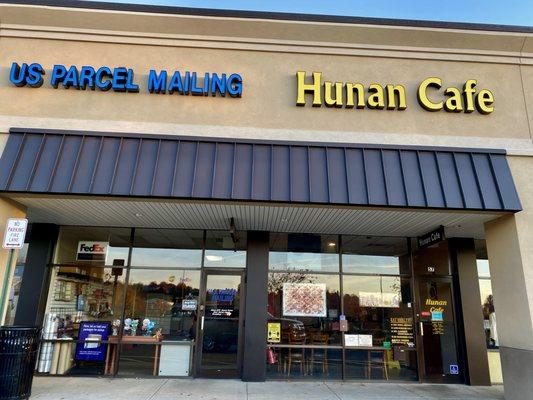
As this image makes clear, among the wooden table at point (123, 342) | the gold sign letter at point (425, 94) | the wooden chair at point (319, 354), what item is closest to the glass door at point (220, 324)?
the wooden table at point (123, 342)

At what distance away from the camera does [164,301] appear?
10672 millimetres

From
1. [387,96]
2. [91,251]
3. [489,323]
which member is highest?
[387,96]

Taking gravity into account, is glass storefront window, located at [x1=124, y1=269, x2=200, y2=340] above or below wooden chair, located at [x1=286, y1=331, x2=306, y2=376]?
above

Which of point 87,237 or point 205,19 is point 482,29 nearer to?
point 205,19

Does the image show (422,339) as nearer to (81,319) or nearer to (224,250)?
(224,250)

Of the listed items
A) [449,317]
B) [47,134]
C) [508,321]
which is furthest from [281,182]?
[449,317]

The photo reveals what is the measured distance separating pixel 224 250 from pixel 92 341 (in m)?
4.01

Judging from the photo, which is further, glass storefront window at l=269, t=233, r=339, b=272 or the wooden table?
glass storefront window at l=269, t=233, r=339, b=272

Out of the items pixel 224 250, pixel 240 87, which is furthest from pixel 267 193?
pixel 224 250

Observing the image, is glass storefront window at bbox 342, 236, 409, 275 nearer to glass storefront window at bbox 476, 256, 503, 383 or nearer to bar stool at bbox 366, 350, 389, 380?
bar stool at bbox 366, 350, 389, 380

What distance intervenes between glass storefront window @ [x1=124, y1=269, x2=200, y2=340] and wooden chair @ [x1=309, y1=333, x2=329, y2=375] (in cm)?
310

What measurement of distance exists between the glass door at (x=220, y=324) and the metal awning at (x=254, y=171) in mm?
3581

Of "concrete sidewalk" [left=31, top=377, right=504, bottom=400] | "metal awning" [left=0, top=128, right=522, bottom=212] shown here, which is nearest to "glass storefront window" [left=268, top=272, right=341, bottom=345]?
"concrete sidewalk" [left=31, top=377, right=504, bottom=400]

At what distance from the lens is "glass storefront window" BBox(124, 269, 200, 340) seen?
10516mm
